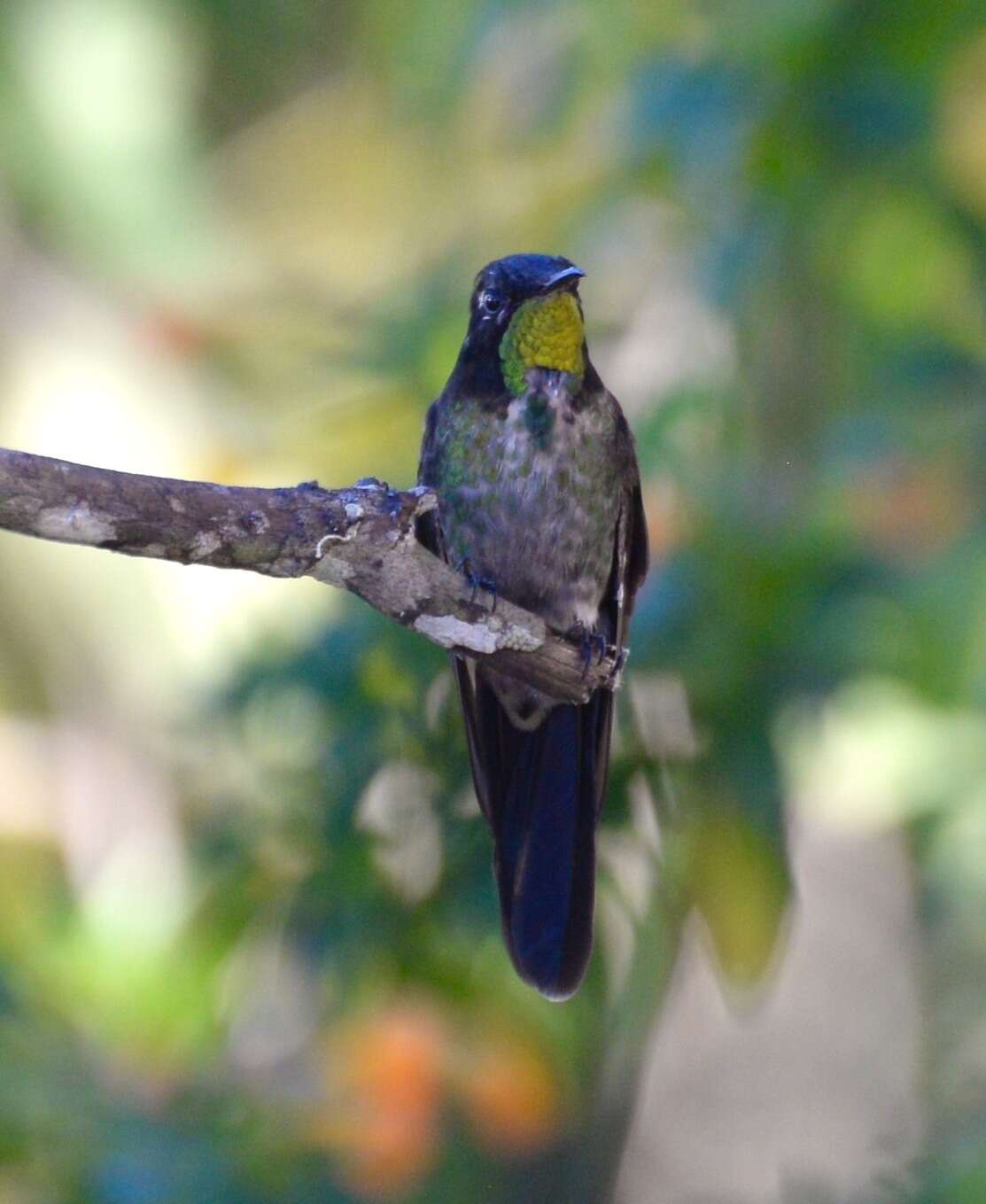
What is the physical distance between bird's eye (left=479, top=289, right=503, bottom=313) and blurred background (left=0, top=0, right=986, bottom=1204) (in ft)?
0.85

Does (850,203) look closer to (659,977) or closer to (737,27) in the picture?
(737,27)

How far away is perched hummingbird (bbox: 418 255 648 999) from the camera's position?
4031 millimetres

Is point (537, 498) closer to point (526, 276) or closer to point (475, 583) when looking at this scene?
point (526, 276)

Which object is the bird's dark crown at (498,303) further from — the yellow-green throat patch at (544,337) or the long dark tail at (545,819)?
the long dark tail at (545,819)

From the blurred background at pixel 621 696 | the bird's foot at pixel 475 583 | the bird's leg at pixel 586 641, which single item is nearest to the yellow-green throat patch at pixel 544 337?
the blurred background at pixel 621 696

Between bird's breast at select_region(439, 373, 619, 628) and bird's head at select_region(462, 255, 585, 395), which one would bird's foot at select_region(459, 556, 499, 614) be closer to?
bird's breast at select_region(439, 373, 619, 628)

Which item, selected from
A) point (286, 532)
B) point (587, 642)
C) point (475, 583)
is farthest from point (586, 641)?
point (286, 532)

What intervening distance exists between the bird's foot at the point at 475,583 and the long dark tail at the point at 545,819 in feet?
0.64

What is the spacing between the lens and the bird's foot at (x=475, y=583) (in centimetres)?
343

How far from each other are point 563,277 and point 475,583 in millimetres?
768

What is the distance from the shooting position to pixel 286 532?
2906mm

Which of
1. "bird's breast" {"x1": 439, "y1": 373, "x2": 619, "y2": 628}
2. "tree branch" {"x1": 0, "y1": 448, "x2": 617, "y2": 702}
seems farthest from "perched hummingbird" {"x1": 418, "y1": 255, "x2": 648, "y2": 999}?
"tree branch" {"x1": 0, "y1": 448, "x2": 617, "y2": 702}

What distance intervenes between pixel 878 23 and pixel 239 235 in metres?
2.95

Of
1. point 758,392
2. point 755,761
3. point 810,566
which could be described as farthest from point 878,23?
point 755,761
